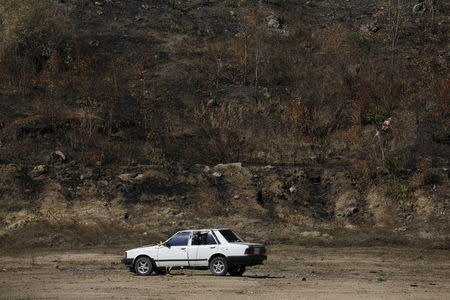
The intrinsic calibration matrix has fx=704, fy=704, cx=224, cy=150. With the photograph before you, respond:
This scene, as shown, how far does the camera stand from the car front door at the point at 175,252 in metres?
22.4

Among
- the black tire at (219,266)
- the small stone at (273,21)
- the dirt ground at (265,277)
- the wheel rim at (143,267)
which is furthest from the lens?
the small stone at (273,21)

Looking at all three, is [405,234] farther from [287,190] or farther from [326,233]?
[287,190]

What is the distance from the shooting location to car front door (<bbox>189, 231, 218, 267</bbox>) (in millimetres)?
22031

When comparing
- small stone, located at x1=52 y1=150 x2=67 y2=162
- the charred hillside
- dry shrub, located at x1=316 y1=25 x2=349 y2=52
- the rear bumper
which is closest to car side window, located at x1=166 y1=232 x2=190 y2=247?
the rear bumper

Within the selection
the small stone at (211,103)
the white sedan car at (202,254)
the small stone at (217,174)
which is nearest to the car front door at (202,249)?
the white sedan car at (202,254)

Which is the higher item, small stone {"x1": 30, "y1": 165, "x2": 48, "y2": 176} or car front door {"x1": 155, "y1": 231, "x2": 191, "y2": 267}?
small stone {"x1": 30, "y1": 165, "x2": 48, "y2": 176}

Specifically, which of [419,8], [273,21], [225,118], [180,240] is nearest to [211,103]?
[225,118]

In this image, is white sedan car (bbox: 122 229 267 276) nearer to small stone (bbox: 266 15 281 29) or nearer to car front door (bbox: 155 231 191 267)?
car front door (bbox: 155 231 191 267)

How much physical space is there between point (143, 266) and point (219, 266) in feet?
8.45

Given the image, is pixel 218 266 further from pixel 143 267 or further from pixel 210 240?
pixel 143 267

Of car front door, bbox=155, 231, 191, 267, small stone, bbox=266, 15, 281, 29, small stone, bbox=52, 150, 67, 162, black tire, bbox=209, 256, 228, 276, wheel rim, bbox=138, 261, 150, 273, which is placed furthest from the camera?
small stone, bbox=266, 15, 281, 29

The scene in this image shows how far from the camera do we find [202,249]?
22156 mm

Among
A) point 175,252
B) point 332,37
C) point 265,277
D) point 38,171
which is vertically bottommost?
point 265,277

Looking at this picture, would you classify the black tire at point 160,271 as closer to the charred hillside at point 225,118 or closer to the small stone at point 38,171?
the charred hillside at point 225,118
